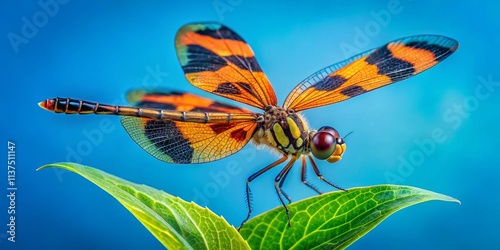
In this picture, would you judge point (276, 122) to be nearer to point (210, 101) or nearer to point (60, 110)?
point (210, 101)

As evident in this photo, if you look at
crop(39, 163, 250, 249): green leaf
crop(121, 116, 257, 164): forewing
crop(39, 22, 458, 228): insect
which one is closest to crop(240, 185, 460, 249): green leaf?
crop(39, 163, 250, 249): green leaf

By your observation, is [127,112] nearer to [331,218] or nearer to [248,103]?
[248,103]

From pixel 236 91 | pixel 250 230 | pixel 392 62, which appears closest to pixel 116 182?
pixel 250 230

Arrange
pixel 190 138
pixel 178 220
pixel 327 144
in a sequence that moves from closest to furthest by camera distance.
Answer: pixel 178 220
pixel 327 144
pixel 190 138

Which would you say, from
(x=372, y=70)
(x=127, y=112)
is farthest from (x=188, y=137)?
(x=372, y=70)

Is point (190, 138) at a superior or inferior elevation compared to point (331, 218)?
superior

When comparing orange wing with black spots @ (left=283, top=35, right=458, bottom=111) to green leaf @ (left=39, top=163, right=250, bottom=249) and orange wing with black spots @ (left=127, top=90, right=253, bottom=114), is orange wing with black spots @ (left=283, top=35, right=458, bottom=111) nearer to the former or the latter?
orange wing with black spots @ (left=127, top=90, right=253, bottom=114)

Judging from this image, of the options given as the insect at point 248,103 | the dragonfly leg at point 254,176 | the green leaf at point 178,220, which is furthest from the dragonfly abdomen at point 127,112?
the green leaf at point 178,220
